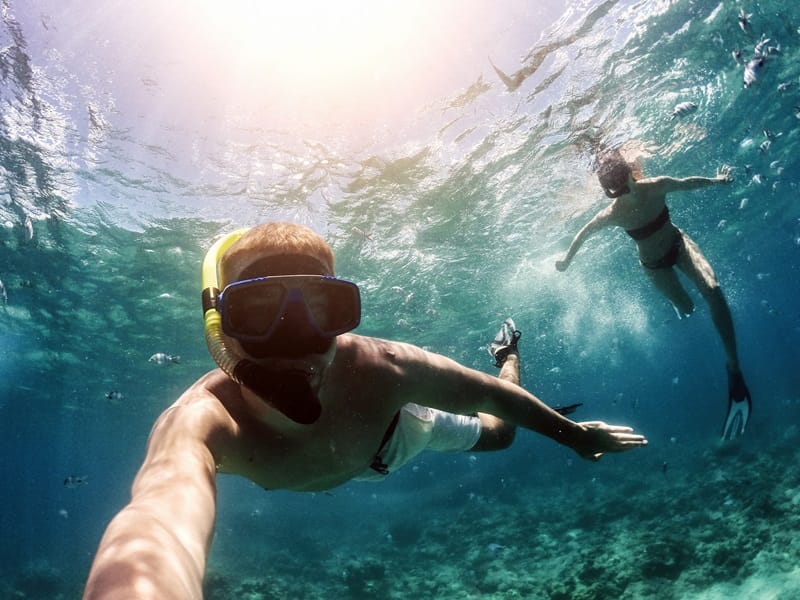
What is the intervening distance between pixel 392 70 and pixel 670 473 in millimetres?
21407

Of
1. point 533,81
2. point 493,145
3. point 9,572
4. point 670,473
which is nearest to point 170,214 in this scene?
point 493,145

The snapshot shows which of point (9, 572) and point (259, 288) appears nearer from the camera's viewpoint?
point (259, 288)

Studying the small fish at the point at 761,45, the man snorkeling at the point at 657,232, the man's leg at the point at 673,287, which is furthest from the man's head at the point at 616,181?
the small fish at the point at 761,45

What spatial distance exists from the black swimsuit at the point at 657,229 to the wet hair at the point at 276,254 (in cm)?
1042

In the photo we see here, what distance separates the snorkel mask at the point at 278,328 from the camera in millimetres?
2480

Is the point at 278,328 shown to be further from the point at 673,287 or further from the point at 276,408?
the point at 673,287

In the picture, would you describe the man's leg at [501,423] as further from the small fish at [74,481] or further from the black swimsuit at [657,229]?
the small fish at [74,481]

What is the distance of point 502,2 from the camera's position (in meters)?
10.7

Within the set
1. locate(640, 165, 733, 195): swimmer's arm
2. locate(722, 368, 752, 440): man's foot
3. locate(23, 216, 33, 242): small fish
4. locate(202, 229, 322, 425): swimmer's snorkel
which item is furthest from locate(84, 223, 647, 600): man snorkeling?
locate(23, 216, 33, 242): small fish

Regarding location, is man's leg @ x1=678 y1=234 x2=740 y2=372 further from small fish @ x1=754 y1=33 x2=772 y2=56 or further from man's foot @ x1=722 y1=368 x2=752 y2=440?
small fish @ x1=754 y1=33 x2=772 y2=56

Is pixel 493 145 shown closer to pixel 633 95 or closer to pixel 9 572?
pixel 633 95

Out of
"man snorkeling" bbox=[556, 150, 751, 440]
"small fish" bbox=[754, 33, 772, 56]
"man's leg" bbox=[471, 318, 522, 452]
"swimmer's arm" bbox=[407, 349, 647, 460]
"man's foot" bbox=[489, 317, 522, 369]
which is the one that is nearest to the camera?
"swimmer's arm" bbox=[407, 349, 647, 460]

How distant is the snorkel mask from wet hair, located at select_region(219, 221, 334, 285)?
0.42 ft

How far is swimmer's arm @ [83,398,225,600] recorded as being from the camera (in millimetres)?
1479
